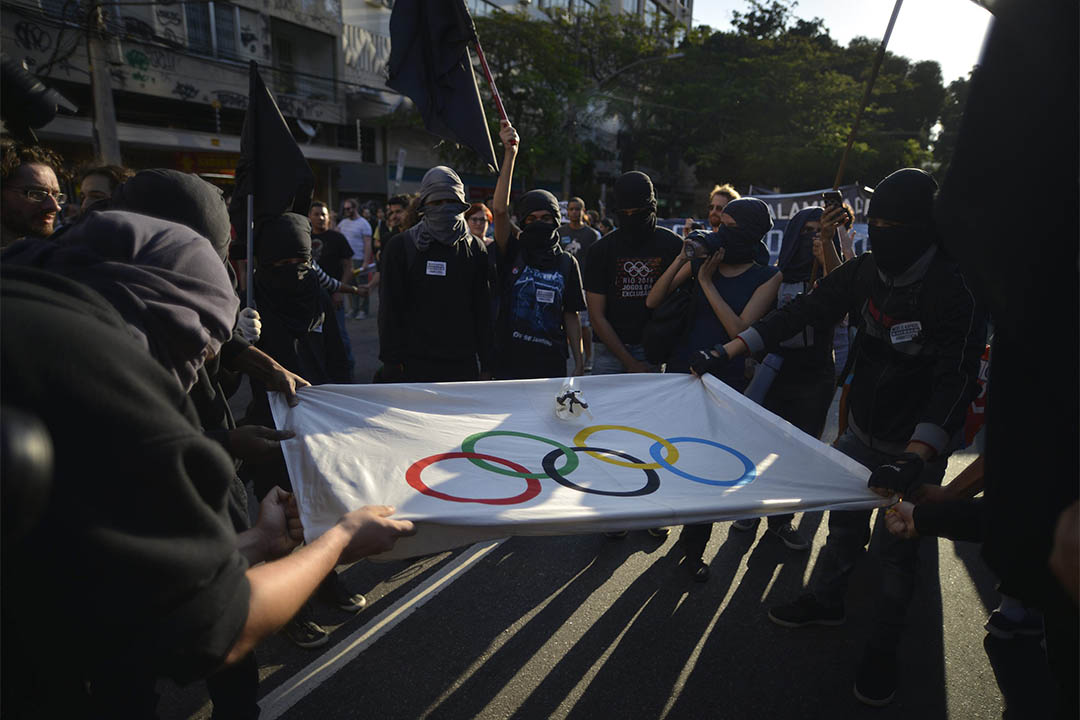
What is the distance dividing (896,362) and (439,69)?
3.28m

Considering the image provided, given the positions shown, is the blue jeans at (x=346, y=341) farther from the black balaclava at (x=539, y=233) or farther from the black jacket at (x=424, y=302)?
the black balaclava at (x=539, y=233)

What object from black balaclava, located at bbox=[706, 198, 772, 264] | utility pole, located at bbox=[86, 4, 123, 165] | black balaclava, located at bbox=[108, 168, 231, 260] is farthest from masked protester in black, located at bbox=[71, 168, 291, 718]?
utility pole, located at bbox=[86, 4, 123, 165]

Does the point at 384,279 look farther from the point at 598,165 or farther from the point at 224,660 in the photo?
the point at 598,165

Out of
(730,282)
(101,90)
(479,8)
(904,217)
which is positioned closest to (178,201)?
(904,217)

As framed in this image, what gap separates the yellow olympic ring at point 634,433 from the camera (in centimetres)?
248

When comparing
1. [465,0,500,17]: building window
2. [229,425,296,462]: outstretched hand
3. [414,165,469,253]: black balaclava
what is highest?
[465,0,500,17]: building window

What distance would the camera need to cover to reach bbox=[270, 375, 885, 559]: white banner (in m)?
1.99

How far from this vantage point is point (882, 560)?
2.75 meters

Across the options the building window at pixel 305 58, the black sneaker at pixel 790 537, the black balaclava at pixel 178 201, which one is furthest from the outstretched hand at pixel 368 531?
the building window at pixel 305 58

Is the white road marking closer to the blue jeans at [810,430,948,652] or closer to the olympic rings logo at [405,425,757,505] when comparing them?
the olympic rings logo at [405,425,757,505]

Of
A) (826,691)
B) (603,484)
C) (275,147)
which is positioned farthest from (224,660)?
(275,147)

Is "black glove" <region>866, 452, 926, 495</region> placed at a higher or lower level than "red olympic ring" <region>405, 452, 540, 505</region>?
higher

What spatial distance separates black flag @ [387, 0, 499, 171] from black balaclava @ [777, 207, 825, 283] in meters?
2.15

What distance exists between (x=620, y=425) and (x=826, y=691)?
1.41m
